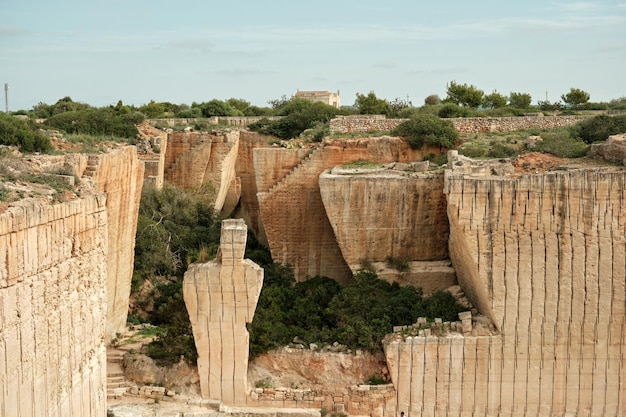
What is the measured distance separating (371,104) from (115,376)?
78.4 feet

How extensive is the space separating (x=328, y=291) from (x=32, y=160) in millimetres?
7277

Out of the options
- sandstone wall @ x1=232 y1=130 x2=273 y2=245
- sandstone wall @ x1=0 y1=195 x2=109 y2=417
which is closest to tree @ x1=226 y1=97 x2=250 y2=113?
sandstone wall @ x1=232 y1=130 x2=273 y2=245

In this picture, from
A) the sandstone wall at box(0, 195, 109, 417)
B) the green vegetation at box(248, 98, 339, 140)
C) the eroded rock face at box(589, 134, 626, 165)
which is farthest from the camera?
the green vegetation at box(248, 98, 339, 140)

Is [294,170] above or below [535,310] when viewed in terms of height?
above

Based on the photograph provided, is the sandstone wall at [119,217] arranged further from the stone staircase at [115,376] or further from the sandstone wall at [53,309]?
the sandstone wall at [53,309]

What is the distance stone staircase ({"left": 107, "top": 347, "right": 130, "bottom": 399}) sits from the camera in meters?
15.8

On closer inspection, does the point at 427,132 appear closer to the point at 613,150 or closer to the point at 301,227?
the point at 301,227

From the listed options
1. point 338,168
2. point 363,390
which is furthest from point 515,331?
point 338,168

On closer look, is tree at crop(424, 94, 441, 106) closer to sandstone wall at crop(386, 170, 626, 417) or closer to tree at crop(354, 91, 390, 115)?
tree at crop(354, 91, 390, 115)

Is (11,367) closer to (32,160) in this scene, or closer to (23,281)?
(23,281)

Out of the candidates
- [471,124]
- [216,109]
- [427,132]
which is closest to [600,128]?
[471,124]

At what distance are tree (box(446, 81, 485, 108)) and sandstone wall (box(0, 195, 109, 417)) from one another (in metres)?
28.0

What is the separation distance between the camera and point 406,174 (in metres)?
18.9

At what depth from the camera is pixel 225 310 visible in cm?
1565
